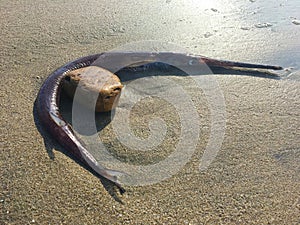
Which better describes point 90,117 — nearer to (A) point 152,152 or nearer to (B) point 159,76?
(A) point 152,152

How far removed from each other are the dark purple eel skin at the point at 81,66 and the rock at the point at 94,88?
11 cm

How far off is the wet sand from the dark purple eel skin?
58 mm

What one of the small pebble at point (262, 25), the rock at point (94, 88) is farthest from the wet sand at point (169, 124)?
the rock at point (94, 88)

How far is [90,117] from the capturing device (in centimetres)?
224

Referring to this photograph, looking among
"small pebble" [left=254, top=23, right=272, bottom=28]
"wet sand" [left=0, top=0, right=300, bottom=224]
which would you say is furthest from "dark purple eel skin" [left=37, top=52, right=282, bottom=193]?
"small pebble" [left=254, top=23, right=272, bottom=28]

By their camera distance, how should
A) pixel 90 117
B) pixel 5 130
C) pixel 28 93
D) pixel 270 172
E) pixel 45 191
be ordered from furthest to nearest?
1. pixel 28 93
2. pixel 90 117
3. pixel 5 130
4. pixel 270 172
5. pixel 45 191

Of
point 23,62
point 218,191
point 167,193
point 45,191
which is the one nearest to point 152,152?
point 167,193

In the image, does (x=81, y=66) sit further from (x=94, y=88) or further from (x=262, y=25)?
(x=262, y=25)

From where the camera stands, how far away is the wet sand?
170cm

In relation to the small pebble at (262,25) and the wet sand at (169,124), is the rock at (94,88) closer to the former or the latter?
the wet sand at (169,124)

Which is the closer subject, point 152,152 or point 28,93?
point 152,152

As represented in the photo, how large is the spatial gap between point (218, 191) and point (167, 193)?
267 mm

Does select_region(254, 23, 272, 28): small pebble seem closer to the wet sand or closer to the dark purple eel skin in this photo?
the wet sand

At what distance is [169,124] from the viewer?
227 cm
